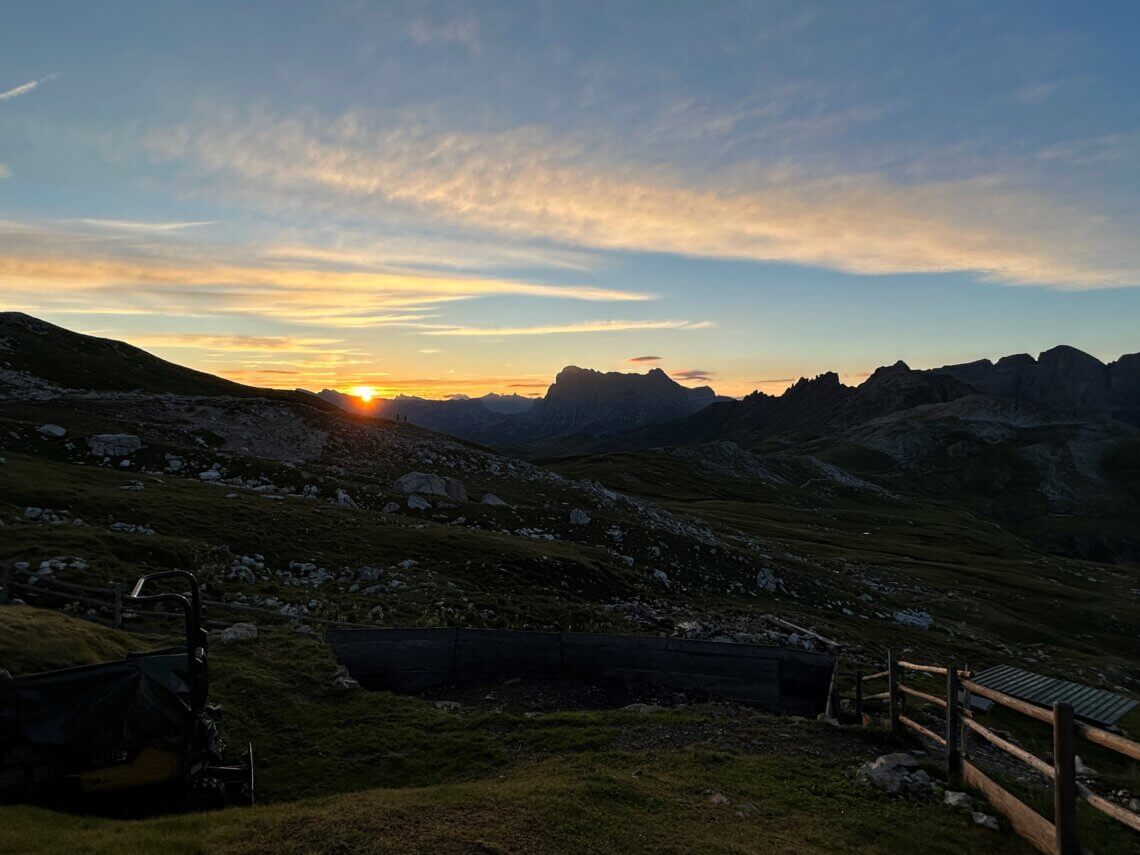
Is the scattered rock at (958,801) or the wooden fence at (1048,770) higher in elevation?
the wooden fence at (1048,770)

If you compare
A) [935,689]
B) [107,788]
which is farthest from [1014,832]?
[935,689]

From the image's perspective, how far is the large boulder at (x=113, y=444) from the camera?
156 feet

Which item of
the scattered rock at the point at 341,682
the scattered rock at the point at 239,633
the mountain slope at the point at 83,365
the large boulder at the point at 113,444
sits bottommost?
the scattered rock at the point at 341,682

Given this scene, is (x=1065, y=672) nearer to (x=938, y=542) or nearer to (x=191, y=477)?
(x=191, y=477)

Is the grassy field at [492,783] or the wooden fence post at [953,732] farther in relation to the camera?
the wooden fence post at [953,732]

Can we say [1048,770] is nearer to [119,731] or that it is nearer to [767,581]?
[119,731]

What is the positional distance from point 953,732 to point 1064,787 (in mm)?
3593

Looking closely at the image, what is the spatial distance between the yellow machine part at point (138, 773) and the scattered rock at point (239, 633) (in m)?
10.6

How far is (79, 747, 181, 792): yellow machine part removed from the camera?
11.1 m

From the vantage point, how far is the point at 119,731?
11.4m

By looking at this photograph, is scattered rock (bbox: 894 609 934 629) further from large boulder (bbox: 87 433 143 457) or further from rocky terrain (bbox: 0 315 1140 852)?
large boulder (bbox: 87 433 143 457)

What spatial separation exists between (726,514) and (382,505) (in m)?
62.6

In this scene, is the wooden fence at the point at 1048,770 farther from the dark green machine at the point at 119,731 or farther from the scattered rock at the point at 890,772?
the dark green machine at the point at 119,731

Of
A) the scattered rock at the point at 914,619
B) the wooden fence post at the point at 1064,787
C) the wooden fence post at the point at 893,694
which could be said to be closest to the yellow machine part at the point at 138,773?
the wooden fence post at the point at 1064,787
